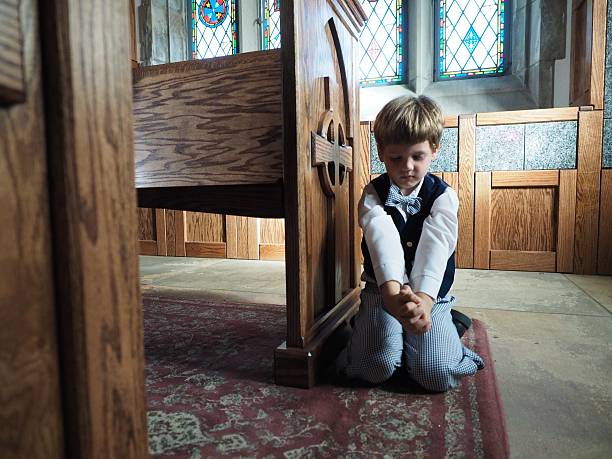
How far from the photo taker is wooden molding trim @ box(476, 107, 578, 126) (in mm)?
2275

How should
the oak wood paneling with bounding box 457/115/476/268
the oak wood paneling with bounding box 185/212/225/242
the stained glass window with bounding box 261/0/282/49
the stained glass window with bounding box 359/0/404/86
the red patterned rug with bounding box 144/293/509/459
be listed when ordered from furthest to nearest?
the stained glass window with bounding box 261/0/282/49 < the stained glass window with bounding box 359/0/404/86 < the oak wood paneling with bounding box 185/212/225/242 < the oak wood paneling with bounding box 457/115/476/268 < the red patterned rug with bounding box 144/293/509/459

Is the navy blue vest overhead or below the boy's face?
below

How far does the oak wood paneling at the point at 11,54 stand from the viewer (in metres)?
0.26

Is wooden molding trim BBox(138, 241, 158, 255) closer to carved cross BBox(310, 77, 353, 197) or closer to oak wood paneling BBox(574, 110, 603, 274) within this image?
carved cross BBox(310, 77, 353, 197)

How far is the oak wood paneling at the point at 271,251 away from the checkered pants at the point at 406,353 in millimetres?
1999

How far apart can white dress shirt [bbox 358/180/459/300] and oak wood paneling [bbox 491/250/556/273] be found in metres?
1.61

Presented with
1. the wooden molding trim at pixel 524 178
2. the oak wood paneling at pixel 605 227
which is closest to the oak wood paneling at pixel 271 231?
the wooden molding trim at pixel 524 178

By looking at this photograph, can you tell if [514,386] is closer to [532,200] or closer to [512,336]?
[512,336]

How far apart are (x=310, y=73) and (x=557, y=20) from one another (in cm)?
300

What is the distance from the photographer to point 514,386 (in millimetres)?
954

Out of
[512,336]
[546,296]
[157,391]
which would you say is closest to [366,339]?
[157,391]

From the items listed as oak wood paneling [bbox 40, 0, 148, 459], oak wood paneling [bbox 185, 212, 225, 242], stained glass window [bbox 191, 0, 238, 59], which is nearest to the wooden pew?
oak wood paneling [bbox 40, 0, 148, 459]

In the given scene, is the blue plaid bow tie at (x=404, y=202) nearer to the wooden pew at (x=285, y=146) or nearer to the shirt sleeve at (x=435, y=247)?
the shirt sleeve at (x=435, y=247)

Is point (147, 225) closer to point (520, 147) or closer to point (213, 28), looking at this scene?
point (213, 28)
